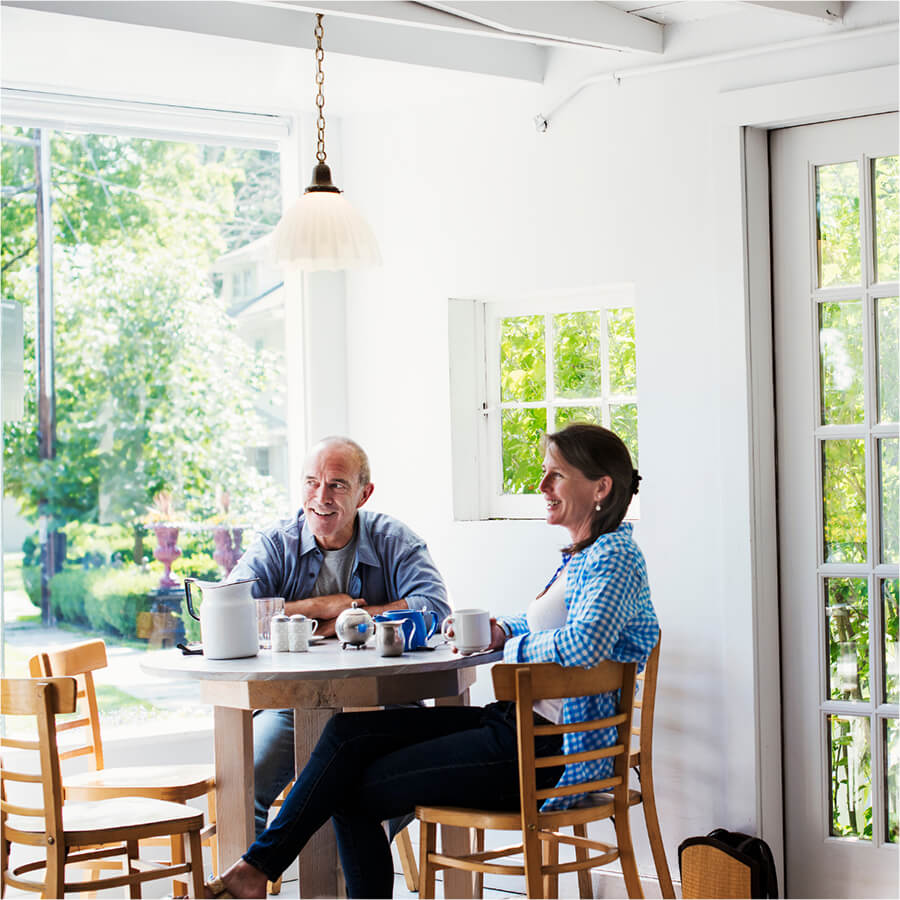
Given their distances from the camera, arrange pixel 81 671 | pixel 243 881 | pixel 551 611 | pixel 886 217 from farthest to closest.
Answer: pixel 81 671
pixel 886 217
pixel 551 611
pixel 243 881

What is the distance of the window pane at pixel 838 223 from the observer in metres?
3.57

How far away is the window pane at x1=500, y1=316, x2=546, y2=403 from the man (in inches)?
28.3

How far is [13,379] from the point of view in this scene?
160 inches

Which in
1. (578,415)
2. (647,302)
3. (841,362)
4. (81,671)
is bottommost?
(81,671)

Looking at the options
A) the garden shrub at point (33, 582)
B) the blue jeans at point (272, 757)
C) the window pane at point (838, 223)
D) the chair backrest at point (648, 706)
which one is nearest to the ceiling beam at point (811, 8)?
the window pane at point (838, 223)

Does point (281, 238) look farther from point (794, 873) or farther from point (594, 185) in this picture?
point (794, 873)

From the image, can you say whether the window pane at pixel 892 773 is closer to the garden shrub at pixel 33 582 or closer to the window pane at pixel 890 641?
the window pane at pixel 890 641

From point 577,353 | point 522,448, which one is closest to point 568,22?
point 577,353

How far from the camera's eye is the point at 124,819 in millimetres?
3039

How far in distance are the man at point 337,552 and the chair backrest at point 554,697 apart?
88 centimetres

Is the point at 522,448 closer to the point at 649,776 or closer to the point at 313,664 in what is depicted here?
the point at 649,776

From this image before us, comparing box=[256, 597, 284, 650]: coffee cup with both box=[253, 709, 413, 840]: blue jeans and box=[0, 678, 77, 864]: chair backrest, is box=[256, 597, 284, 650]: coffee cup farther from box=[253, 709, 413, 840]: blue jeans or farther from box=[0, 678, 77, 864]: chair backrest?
box=[0, 678, 77, 864]: chair backrest

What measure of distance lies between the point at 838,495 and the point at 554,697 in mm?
1321

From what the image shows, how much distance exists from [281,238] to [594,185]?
1067 millimetres
